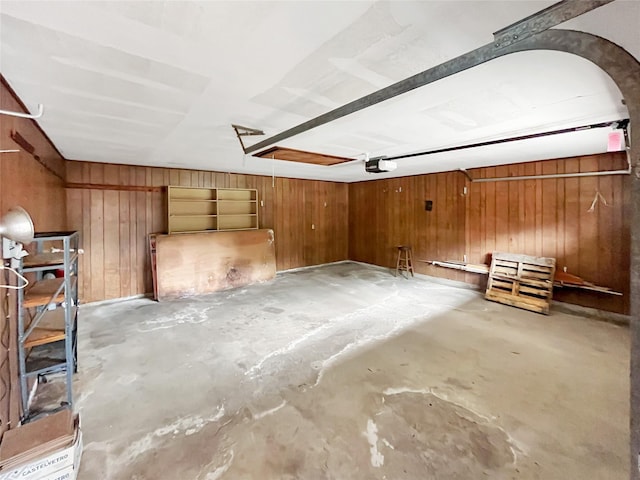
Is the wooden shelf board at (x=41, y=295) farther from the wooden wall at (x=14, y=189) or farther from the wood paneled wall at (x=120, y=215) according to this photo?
the wood paneled wall at (x=120, y=215)

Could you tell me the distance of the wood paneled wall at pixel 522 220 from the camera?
3775 mm

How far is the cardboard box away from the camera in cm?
133

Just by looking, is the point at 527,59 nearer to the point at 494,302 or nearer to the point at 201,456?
the point at 201,456

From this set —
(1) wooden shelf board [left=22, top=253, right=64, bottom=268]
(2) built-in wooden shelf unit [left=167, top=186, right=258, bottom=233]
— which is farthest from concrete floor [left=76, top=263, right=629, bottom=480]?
(2) built-in wooden shelf unit [left=167, top=186, right=258, bottom=233]

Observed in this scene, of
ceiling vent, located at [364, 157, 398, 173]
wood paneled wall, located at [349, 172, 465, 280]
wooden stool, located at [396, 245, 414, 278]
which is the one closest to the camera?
ceiling vent, located at [364, 157, 398, 173]

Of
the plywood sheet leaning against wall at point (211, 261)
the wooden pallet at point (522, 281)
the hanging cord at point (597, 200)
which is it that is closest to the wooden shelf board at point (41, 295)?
the plywood sheet leaning against wall at point (211, 261)

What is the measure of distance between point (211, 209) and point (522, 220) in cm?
562

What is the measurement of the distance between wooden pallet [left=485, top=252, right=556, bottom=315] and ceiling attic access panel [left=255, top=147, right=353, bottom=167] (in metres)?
3.10

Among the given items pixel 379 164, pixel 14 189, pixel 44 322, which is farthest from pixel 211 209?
pixel 14 189

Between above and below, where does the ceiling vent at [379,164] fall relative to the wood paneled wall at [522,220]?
above

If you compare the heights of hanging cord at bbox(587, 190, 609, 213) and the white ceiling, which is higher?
the white ceiling

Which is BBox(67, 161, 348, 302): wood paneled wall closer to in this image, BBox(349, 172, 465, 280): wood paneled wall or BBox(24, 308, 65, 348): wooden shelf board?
BBox(24, 308, 65, 348): wooden shelf board

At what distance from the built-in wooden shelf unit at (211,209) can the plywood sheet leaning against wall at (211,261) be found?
→ 42 centimetres

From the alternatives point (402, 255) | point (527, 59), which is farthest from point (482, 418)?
point (402, 255)
